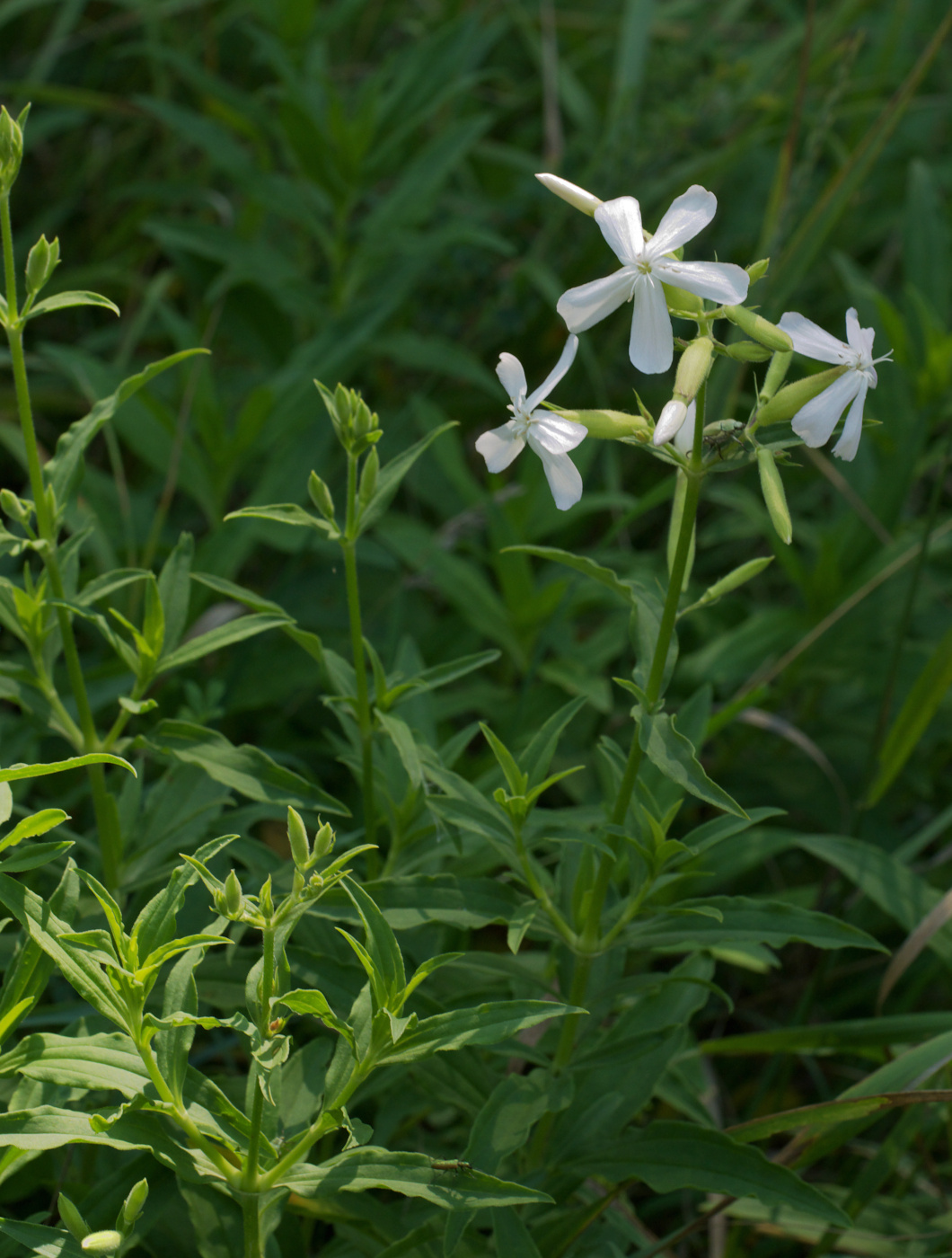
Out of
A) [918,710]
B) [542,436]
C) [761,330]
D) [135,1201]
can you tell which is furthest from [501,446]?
[918,710]

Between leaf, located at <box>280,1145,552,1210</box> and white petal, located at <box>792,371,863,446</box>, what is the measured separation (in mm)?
767

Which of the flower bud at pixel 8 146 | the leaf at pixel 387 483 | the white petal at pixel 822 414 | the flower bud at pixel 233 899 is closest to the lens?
the flower bud at pixel 233 899

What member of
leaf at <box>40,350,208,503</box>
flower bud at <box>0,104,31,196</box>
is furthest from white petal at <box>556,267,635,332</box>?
flower bud at <box>0,104,31,196</box>

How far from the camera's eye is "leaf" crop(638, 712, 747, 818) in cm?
112

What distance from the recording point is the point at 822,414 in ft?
3.63

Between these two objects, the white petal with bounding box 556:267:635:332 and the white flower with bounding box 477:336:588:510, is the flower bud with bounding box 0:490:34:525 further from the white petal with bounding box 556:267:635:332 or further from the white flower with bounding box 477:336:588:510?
the white petal with bounding box 556:267:635:332

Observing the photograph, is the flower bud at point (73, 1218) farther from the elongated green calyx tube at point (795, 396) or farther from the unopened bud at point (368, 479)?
the elongated green calyx tube at point (795, 396)

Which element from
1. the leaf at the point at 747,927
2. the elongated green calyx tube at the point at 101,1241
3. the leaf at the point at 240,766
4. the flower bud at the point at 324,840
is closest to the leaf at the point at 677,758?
the leaf at the point at 747,927

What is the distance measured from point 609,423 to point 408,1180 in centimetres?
77

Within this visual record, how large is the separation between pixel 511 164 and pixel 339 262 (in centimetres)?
77

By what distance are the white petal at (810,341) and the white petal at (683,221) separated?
131mm

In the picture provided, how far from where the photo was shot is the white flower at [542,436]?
1134 millimetres

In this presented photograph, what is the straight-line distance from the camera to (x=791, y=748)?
7.80 ft

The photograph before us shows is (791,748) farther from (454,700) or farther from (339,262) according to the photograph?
(339,262)
